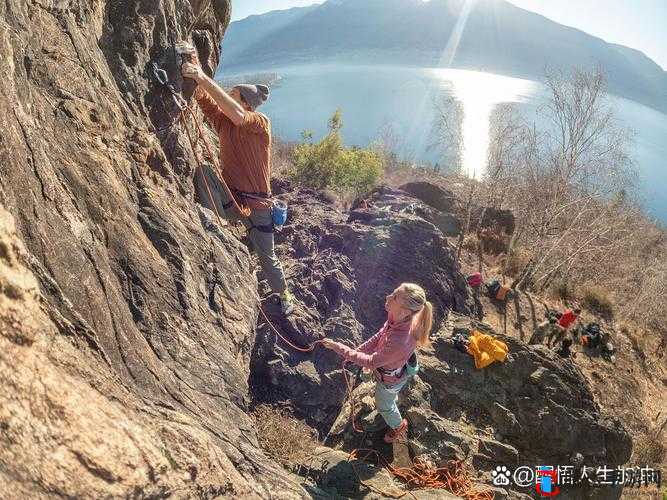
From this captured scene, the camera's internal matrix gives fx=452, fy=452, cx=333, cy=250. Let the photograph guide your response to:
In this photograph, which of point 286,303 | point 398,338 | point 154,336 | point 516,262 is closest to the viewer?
point 154,336

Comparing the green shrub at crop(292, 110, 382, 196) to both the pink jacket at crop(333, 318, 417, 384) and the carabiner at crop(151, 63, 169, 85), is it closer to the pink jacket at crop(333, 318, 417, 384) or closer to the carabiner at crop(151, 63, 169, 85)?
the carabiner at crop(151, 63, 169, 85)

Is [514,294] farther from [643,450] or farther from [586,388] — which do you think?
[586,388]

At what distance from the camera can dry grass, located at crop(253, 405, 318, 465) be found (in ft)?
19.0

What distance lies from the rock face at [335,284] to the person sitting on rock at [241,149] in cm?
205

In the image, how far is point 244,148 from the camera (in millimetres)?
5086

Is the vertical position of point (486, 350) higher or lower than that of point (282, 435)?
higher

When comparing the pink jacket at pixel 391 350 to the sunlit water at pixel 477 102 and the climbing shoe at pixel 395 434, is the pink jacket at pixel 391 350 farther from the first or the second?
the sunlit water at pixel 477 102

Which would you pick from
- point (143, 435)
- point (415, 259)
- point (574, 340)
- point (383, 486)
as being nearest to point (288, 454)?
point (383, 486)

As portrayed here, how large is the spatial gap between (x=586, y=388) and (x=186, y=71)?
23.2ft

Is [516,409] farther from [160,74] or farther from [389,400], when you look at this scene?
[160,74]

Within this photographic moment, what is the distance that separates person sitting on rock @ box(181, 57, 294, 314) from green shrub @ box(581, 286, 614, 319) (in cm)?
1974

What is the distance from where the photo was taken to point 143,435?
7.13 feet

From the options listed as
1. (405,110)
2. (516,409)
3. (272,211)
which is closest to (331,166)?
(272,211)

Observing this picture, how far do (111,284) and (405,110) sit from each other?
13670 centimetres
